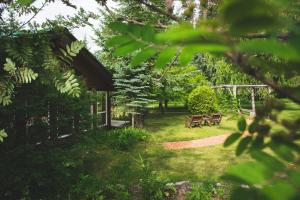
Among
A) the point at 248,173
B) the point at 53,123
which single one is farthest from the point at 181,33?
the point at 53,123

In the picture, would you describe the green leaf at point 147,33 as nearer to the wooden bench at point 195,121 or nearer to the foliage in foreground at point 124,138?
the foliage in foreground at point 124,138

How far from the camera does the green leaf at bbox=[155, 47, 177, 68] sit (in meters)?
0.74

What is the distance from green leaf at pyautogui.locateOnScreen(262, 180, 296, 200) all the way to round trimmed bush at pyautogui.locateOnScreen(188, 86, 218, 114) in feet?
88.0

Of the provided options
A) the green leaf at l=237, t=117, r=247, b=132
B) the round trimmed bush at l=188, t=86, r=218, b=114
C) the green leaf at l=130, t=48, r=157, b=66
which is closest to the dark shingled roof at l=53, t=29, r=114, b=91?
the round trimmed bush at l=188, t=86, r=218, b=114

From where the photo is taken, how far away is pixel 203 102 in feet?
89.4

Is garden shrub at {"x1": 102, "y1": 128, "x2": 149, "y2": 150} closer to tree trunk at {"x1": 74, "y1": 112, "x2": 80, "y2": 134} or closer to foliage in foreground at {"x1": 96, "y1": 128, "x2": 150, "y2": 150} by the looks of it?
foliage in foreground at {"x1": 96, "y1": 128, "x2": 150, "y2": 150}

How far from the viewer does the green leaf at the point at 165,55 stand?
74cm

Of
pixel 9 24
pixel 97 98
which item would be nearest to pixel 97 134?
pixel 97 98

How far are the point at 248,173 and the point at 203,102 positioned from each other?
88.6 ft

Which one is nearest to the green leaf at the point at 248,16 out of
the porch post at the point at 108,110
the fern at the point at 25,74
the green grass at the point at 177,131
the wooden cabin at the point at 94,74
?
the fern at the point at 25,74

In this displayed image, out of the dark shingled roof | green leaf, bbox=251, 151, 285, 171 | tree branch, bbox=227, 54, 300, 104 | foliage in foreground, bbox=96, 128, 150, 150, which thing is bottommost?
foliage in foreground, bbox=96, 128, 150, 150

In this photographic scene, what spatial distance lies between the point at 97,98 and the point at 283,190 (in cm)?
961

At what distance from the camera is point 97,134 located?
9.91m

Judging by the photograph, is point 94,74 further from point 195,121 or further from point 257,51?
point 257,51
